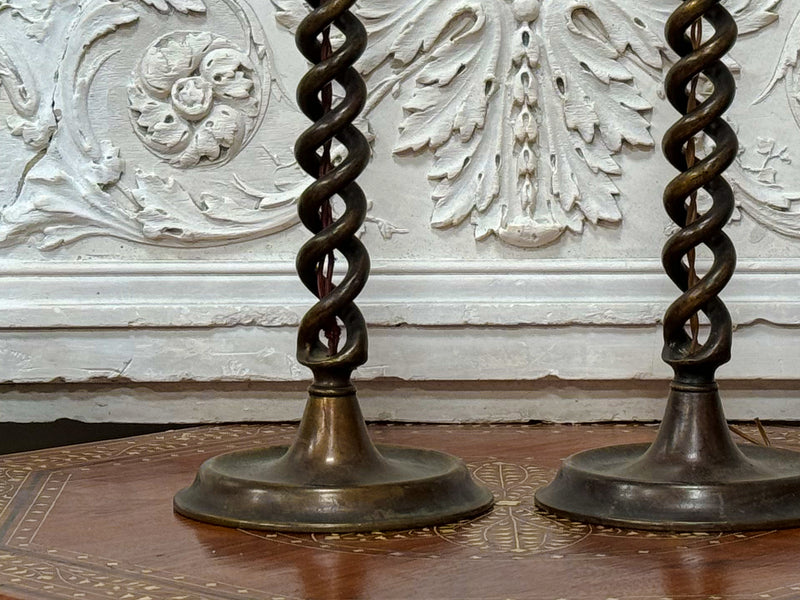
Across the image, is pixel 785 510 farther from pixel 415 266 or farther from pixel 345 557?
pixel 415 266

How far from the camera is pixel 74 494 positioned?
1082 mm

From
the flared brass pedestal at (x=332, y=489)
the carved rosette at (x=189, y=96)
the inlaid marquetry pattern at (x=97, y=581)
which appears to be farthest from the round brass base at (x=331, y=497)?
the carved rosette at (x=189, y=96)

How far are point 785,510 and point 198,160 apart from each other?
0.88m

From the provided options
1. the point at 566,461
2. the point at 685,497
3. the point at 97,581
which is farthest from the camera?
the point at 566,461

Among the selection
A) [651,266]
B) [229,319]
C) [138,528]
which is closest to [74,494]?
[138,528]

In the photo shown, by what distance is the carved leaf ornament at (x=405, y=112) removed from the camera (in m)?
1.48

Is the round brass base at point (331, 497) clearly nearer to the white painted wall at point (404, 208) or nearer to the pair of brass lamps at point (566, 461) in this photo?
the pair of brass lamps at point (566, 461)

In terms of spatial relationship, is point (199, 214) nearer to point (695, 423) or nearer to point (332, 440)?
point (332, 440)

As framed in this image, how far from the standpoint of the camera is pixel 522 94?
4.85 feet

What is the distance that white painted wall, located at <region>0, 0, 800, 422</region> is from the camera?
147cm

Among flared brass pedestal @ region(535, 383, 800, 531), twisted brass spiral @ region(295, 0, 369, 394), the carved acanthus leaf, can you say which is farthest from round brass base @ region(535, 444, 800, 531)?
the carved acanthus leaf

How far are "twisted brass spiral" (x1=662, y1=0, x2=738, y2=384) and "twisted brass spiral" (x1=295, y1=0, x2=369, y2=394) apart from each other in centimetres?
Result: 26

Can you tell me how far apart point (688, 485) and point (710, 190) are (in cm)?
25

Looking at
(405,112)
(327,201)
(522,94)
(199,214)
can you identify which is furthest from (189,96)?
(327,201)
